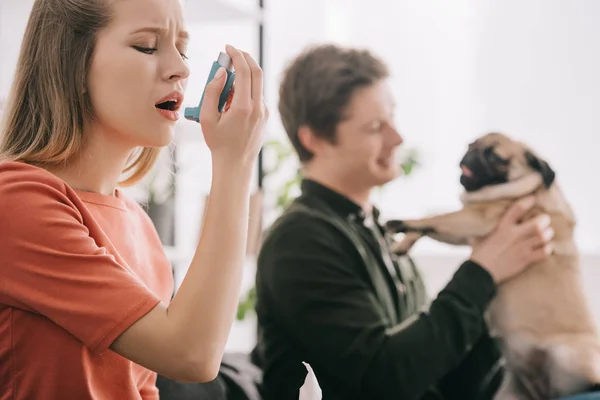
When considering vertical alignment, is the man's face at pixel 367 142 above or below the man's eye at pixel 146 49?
below

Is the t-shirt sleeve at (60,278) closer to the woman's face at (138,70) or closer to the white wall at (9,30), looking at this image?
the woman's face at (138,70)

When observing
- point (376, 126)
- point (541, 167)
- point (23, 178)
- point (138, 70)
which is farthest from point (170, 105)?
point (541, 167)

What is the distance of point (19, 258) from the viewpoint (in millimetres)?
→ 733

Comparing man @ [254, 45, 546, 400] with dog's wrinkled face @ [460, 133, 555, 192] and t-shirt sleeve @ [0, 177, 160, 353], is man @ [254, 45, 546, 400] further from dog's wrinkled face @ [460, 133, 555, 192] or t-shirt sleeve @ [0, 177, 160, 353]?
t-shirt sleeve @ [0, 177, 160, 353]

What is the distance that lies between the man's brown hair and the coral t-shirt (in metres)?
0.82

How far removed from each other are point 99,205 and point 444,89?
2408 mm

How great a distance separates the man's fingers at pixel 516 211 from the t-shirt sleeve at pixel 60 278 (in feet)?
3.13

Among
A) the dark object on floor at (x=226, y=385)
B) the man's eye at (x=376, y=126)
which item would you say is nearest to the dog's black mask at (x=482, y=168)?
the man's eye at (x=376, y=126)

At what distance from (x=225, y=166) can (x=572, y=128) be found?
2.33 metres

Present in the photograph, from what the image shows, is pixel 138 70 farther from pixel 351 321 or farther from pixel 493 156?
pixel 493 156

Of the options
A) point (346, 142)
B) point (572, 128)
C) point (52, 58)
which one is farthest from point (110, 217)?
point (572, 128)

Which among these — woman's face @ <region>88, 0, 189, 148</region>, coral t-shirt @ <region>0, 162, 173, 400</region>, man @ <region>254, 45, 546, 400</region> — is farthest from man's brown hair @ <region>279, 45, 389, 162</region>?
coral t-shirt @ <region>0, 162, 173, 400</region>

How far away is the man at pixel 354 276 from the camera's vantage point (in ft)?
4.33

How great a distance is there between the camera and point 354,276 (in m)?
1.39
